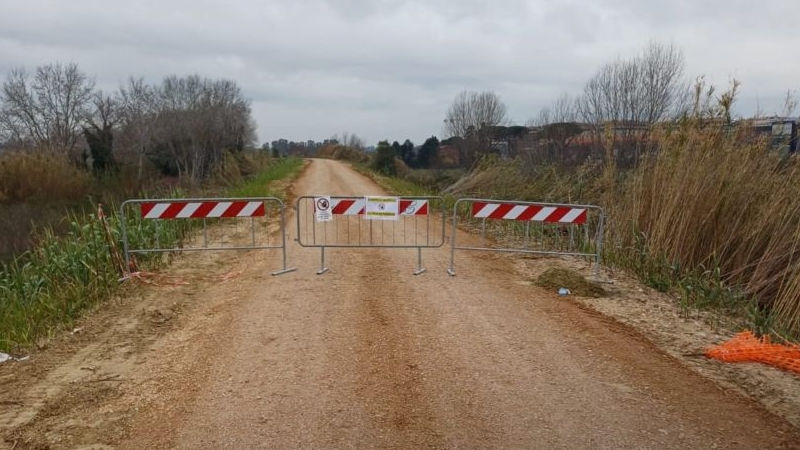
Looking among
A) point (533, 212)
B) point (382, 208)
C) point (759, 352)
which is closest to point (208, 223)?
point (382, 208)

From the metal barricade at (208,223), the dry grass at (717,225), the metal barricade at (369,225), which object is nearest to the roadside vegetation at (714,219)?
the dry grass at (717,225)

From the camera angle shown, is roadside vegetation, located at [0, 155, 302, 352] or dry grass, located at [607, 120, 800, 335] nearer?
roadside vegetation, located at [0, 155, 302, 352]

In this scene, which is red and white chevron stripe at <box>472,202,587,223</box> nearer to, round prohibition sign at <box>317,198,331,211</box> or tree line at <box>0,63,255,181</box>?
round prohibition sign at <box>317,198,331,211</box>

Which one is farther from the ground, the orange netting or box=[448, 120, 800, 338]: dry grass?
box=[448, 120, 800, 338]: dry grass

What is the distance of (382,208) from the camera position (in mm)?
8734

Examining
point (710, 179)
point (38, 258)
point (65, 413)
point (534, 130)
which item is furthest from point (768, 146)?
point (534, 130)

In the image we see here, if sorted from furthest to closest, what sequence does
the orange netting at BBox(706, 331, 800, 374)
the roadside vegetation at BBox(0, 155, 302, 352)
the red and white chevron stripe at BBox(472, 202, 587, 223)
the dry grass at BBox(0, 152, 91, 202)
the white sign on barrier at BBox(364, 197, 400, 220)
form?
the dry grass at BBox(0, 152, 91, 202)
the white sign on barrier at BBox(364, 197, 400, 220)
the red and white chevron stripe at BBox(472, 202, 587, 223)
the roadside vegetation at BBox(0, 155, 302, 352)
the orange netting at BBox(706, 331, 800, 374)

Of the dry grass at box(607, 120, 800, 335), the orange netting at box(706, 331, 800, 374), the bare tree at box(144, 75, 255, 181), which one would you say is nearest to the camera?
the orange netting at box(706, 331, 800, 374)

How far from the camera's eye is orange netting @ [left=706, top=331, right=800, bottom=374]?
508 centimetres

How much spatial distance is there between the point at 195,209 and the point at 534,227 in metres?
7.22

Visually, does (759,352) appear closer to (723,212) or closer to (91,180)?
(723,212)

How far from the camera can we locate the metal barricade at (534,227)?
8.40 metres

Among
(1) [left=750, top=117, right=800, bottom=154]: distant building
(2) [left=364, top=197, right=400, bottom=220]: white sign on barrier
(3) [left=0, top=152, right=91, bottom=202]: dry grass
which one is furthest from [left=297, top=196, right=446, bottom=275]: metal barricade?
(3) [left=0, top=152, right=91, bottom=202]: dry grass

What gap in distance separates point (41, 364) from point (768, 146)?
31.2 feet
